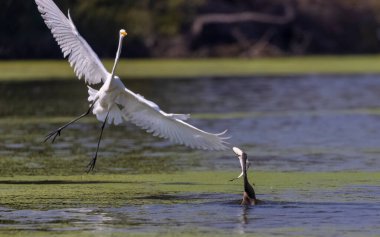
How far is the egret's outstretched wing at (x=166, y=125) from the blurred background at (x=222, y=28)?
81.5 ft

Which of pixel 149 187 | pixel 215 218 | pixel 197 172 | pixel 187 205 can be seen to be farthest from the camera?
pixel 197 172

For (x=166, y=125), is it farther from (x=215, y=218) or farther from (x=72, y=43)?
(x=215, y=218)

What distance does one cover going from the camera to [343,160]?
14.8 meters

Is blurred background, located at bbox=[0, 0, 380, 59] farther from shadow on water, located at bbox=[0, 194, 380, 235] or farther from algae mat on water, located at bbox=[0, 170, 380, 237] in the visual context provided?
shadow on water, located at bbox=[0, 194, 380, 235]

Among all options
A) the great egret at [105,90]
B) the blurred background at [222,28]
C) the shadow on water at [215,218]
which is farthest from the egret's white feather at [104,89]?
the blurred background at [222,28]

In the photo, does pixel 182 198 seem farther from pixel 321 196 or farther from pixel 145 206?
pixel 321 196

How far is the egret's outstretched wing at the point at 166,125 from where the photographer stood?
1179 cm

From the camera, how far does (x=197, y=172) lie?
45.2ft

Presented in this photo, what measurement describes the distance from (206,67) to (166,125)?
23.3m

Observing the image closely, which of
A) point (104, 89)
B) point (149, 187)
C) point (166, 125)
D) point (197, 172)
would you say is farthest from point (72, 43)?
point (197, 172)

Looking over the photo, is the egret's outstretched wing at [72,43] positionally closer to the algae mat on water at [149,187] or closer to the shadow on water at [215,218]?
the algae mat on water at [149,187]

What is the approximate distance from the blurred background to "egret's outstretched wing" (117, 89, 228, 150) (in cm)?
2484

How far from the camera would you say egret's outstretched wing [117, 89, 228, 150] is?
1179cm

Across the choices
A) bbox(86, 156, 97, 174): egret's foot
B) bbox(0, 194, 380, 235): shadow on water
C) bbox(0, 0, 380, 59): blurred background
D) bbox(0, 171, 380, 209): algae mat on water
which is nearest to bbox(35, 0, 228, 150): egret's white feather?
bbox(86, 156, 97, 174): egret's foot
